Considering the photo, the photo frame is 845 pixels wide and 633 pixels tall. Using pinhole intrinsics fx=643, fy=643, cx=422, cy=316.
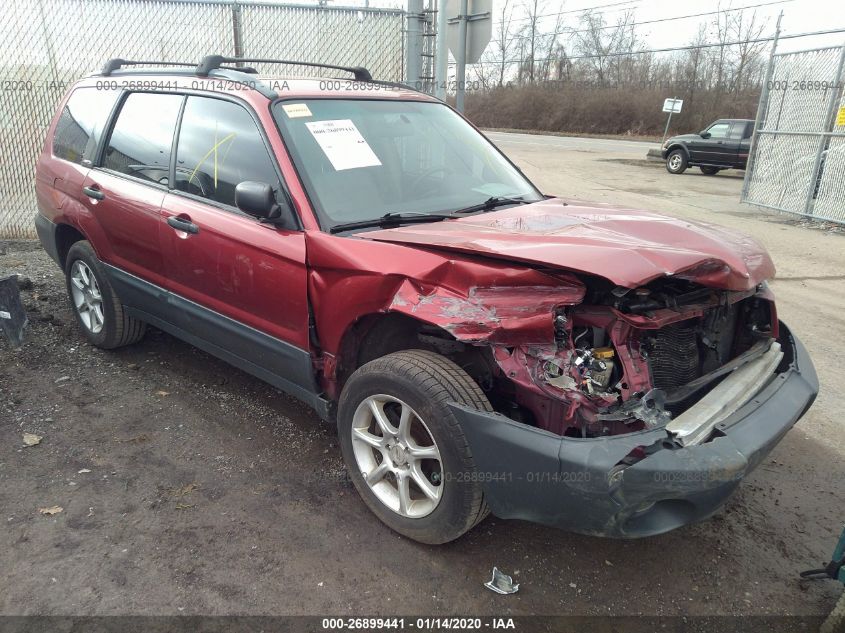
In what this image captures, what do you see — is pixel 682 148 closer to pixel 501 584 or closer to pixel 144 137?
pixel 144 137

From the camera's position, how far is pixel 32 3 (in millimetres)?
7285

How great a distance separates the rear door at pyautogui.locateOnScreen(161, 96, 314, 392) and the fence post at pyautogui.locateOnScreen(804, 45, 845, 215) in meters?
10.2

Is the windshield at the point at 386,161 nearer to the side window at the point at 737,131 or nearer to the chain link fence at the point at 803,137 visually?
the chain link fence at the point at 803,137

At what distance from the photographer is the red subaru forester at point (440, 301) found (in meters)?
2.34

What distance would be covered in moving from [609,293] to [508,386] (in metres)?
0.56

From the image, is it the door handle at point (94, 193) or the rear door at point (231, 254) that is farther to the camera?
the door handle at point (94, 193)

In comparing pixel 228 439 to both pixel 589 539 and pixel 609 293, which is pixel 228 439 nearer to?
pixel 589 539

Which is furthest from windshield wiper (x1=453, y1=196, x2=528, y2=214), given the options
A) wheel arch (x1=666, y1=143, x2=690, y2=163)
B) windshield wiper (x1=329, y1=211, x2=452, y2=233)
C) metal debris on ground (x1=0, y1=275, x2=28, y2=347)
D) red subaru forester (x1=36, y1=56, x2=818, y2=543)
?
wheel arch (x1=666, y1=143, x2=690, y2=163)

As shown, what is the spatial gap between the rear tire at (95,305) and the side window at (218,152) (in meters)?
1.24

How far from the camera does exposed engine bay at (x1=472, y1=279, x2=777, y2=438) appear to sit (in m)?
2.40

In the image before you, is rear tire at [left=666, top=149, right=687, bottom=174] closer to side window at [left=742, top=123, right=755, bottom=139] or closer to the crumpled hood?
side window at [left=742, top=123, right=755, bottom=139]

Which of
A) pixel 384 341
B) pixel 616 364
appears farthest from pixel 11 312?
pixel 616 364

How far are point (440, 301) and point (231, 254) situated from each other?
133cm

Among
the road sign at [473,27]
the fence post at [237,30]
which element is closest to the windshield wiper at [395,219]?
the road sign at [473,27]
